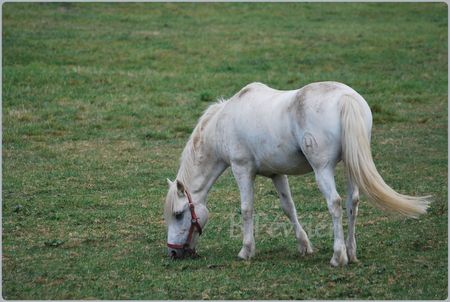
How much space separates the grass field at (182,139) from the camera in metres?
8.38

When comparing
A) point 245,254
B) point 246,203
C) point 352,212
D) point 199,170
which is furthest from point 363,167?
point 199,170

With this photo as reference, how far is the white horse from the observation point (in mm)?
8164

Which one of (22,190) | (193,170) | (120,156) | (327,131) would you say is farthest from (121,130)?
(327,131)

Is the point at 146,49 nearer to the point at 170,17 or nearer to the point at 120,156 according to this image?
the point at 170,17

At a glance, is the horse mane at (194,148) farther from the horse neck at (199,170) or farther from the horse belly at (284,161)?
the horse belly at (284,161)

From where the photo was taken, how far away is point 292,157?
883 centimetres

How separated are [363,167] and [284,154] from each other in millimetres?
1042

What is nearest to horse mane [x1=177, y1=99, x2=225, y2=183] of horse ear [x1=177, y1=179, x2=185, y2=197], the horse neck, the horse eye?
the horse neck

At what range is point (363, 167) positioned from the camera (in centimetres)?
812

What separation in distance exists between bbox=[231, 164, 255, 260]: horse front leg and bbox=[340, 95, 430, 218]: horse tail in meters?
1.49

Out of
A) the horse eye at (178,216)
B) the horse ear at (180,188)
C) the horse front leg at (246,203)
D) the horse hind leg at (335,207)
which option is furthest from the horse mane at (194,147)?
the horse hind leg at (335,207)

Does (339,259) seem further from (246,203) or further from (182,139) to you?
(182,139)

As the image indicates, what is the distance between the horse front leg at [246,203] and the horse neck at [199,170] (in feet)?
1.32

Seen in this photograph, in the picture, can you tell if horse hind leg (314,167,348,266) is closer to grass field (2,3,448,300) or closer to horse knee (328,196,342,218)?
horse knee (328,196,342,218)
